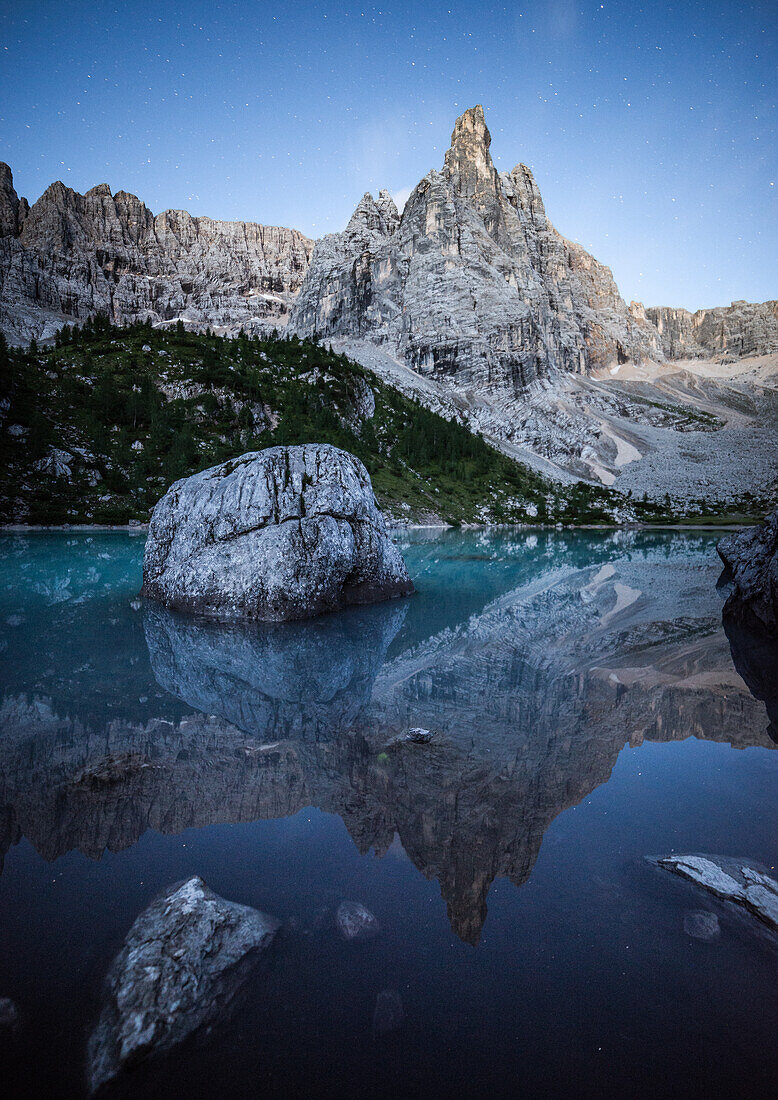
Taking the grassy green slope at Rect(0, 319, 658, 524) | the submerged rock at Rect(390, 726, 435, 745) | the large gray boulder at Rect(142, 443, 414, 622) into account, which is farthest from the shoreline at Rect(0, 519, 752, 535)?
the submerged rock at Rect(390, 726, 435, 745)

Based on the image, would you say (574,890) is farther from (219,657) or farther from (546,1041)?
(219,657)

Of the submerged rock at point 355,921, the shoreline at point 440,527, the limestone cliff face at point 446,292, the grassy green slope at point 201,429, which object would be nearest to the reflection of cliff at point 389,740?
the submerged rock at point 355,921

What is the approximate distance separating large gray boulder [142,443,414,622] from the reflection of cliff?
3356 mm

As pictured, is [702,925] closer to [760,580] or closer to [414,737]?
[414,737]

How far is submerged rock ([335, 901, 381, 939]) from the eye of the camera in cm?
430

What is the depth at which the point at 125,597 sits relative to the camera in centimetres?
1912

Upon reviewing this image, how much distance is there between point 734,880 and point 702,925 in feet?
2.62

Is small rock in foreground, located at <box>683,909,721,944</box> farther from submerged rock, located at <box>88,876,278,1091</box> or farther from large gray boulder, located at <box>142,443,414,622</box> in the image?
large gray boulder, located at <box>142,443,414,622</box>

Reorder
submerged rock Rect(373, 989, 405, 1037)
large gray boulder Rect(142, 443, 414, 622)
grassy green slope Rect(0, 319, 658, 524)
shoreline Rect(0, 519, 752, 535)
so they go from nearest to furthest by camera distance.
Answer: submerged rock Rect(373, 989, 405, 1037), large gray boulder Rect(142, 443, 414, 622), shoreline Rect(0, 519, 752, 535), grassy green slope Rect(0, 319, 658, 524)

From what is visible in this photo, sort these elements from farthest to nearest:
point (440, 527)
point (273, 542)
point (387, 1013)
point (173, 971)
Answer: point (440, 527) → point (273, 542) → point (173, 971) → point (387, 1013)

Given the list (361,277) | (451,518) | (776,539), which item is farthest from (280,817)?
(361,277)

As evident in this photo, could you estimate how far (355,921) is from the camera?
4445 mm

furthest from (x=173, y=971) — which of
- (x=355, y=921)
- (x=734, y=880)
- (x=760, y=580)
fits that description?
(x=760, y=580)

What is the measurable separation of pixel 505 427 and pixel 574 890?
14325 centimetres
